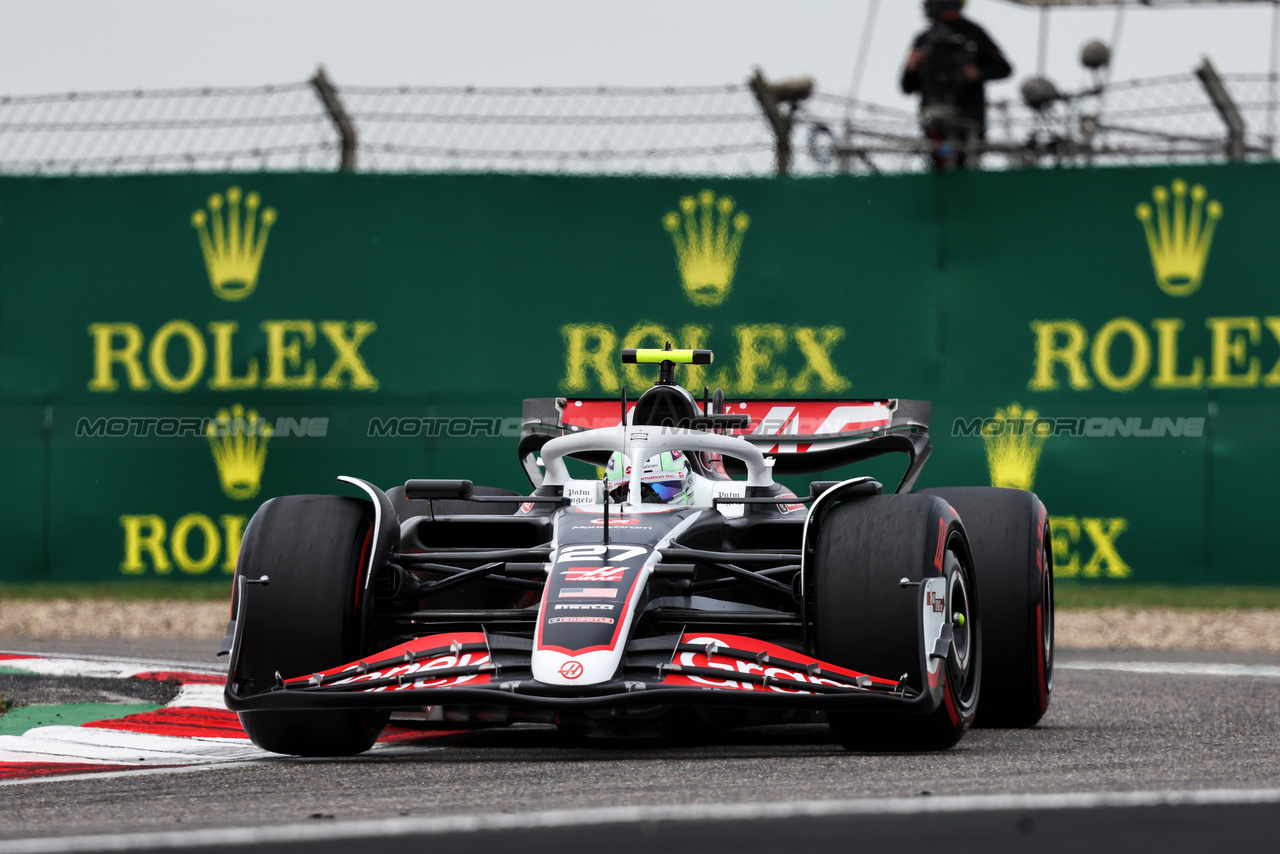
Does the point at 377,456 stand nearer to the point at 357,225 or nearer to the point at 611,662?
the point at 357,225

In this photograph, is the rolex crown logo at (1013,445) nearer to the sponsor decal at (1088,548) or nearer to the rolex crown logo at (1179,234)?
the sponsor decal at (1088,548)

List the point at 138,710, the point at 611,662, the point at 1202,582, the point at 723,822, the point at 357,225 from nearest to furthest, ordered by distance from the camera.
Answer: the point at 723,822 → the point at 611,662 → the point at 138,710 → the point at 1202,582 → the point at 357,225

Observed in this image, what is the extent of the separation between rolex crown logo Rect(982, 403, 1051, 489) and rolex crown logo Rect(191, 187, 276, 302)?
4.85m

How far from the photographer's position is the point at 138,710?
7648 millimetres

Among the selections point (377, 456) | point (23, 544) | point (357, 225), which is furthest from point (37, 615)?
point (357, 225)

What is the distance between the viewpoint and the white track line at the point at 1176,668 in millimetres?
9570

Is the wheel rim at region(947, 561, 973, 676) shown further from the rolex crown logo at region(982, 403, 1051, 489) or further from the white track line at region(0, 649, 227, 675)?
the rolex crown logo at region(982, 403, 1051, 489)

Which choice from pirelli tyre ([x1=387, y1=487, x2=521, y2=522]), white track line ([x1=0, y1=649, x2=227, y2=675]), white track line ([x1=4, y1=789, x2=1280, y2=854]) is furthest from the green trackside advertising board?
white track line ([x1=4, y1=789, x2=1280, y2=854])

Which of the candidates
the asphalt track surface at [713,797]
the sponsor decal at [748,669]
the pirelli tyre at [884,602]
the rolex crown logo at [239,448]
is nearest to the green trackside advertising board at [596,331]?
the rolex crown logo at [239,448]

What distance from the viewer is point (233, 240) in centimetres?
1230

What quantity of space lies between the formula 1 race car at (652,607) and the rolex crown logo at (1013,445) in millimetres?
4301

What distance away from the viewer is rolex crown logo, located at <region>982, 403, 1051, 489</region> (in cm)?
1155

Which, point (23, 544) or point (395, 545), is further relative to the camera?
point (23, 544)

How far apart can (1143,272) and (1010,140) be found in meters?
1.19
